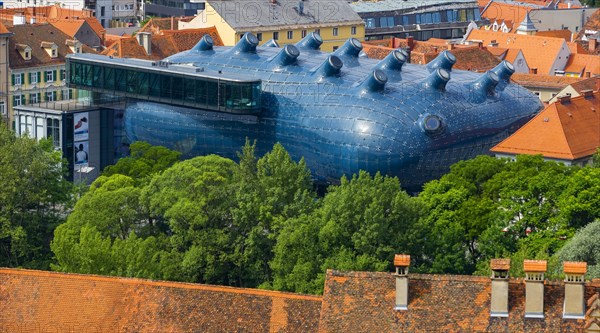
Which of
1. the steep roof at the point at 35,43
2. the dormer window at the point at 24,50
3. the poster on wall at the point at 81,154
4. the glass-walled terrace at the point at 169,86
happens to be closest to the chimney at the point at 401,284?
the glass-walled terrace at the point at 169,86

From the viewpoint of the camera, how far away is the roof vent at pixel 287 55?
6791 inches

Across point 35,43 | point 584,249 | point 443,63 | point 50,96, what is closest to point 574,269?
point 584,249

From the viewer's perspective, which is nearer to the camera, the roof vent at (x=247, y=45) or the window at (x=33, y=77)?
the roof vent at (x=247, y=45)

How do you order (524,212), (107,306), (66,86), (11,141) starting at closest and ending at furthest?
(107,306), (524,212), (11,141), (66,86)

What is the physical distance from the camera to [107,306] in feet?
288

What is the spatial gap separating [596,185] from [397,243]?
51.5ft

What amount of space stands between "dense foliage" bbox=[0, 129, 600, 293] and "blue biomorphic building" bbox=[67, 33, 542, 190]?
2168 cm

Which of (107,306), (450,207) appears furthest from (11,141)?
(107,306)

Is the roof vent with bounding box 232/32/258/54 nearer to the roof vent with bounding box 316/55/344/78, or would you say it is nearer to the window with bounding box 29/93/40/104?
the roof vent with bounding box 316/55/344/78

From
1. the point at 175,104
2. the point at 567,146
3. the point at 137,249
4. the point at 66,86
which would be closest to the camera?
the point at 137,249

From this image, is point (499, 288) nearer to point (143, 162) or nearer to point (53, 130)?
point (143, 162)

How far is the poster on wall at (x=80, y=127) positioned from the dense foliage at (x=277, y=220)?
31531 mm

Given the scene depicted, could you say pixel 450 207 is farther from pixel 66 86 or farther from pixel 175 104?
pixel 66 86

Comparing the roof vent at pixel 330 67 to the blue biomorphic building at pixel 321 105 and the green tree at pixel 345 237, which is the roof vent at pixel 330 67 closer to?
the blue biomorphic building at pixel 321 105
